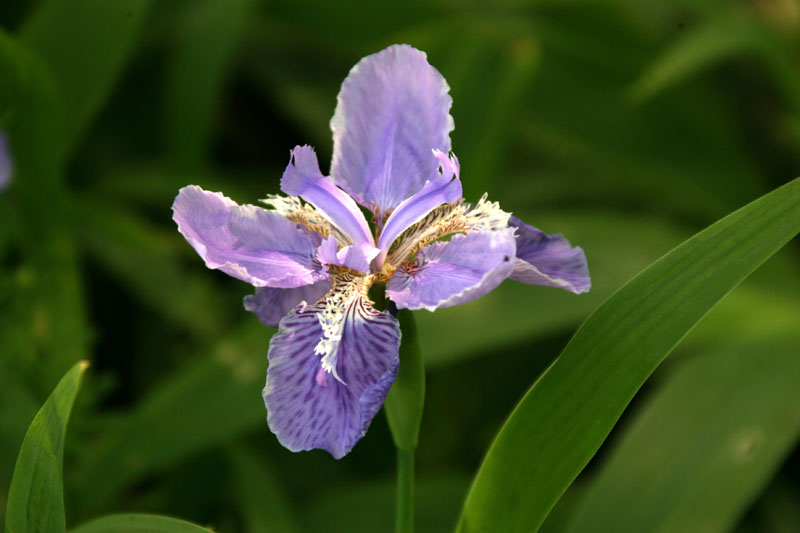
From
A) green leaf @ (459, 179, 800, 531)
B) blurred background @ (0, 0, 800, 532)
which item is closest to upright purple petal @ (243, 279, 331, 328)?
green leaf @ (459, 179, 800, 531)

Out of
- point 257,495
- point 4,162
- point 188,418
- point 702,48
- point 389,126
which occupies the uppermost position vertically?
point 702,48

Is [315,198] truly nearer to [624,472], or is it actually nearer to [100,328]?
[624,472]

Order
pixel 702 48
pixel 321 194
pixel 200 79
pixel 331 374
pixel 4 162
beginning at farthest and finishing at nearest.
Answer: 1. pixel 200 79
2. pixel 702 48
3. pixel 4 162
4. pixel 321 194
5. pixel 331 374

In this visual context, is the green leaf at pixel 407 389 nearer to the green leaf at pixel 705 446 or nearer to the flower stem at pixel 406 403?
Answer: the flower stem at pixel 406 403

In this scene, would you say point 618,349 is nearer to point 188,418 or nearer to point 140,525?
point 140,525

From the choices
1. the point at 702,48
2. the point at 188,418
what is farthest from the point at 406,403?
the point at 702,48

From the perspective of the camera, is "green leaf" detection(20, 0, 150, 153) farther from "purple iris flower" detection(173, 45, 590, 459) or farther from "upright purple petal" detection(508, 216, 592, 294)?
"upright purple petal" detection(508, 216, 592, 294)

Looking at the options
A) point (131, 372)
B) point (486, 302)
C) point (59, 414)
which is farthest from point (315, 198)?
point (131, 372)
